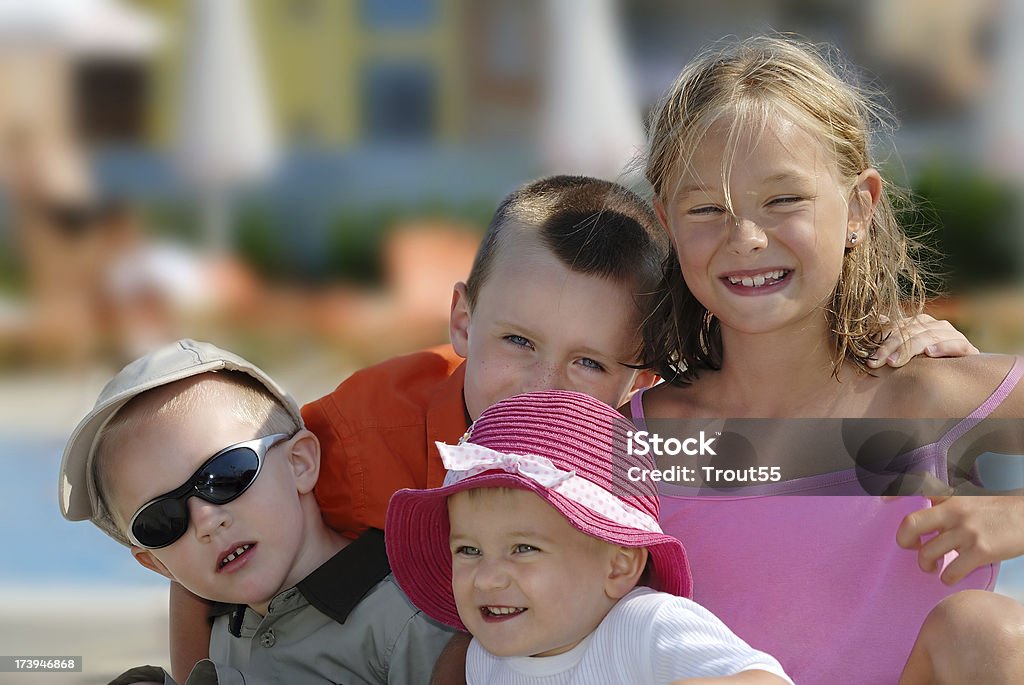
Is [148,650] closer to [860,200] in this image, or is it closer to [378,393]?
[378,393]

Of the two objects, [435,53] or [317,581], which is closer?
[317,581]

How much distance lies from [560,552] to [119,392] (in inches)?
29.0

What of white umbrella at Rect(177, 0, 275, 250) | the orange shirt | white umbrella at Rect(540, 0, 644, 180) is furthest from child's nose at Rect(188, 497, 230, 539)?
white umbrella at Rect(177, 0, 275, 250)

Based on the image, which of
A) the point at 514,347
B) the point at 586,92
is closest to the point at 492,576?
the point at 514,347

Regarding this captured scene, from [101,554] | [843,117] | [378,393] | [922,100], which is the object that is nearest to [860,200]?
[843,117]

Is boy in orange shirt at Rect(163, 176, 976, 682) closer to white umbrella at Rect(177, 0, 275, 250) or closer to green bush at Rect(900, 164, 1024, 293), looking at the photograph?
white umbrella at Rect(177, 0, 275, 250)

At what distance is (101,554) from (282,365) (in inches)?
54.2

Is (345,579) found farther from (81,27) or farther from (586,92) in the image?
(81,27)

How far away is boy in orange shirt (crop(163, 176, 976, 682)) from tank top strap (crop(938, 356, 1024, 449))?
3.3 inches

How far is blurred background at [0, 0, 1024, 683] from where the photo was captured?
3766 mm

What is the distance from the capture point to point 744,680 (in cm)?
131

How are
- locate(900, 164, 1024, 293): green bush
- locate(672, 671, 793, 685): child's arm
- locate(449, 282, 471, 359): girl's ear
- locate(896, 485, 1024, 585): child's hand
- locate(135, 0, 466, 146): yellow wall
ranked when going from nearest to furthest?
1. locate(672, 671, 793, 685): child's arm
2. locate(896, 485, 1024, 585): child's hand
3. locate(449, 282, 471, 359): girl's ear
4. locate(135, 0, 466, 146): yellow wall
5. locate(900, 164, 1024, 293): green bush

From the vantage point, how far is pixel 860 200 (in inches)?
67.5

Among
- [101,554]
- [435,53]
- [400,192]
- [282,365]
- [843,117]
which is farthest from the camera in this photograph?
[101,554]
